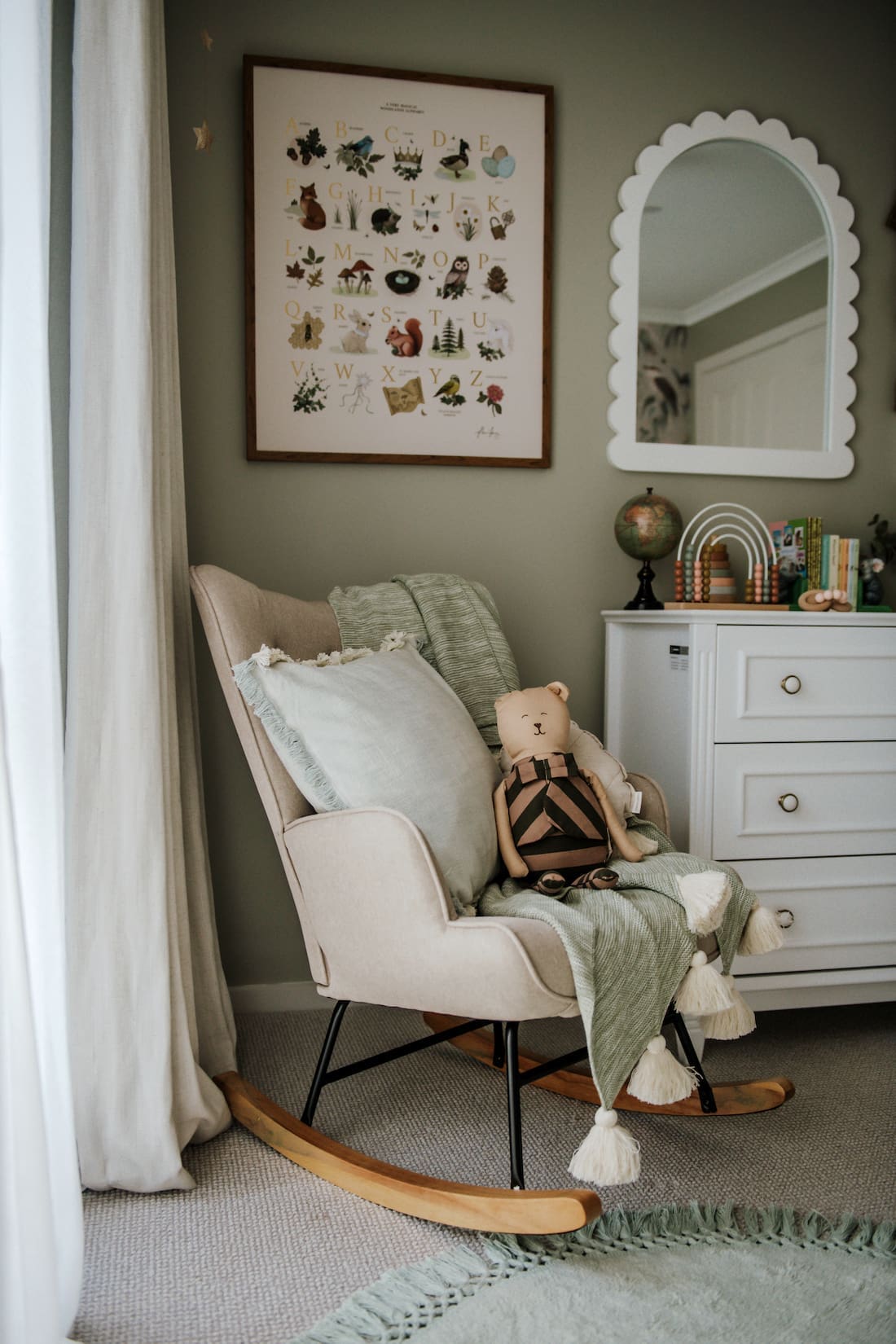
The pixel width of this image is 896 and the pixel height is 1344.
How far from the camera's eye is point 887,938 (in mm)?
2051

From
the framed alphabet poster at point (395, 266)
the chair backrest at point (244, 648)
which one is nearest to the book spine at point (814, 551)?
the framed alphabet poster at point (395, 266)

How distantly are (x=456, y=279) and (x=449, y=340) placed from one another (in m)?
0.14

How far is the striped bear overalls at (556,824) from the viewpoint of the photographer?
5.42 ft

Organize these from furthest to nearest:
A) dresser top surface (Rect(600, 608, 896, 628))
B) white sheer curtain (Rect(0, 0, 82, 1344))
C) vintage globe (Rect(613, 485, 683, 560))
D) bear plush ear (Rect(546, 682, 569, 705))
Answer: vintage globe (Rect(613, 485, 683, 560)), dresser top surface (Rect(600, 608, 896, 628)), bear plush ear (Rect(546, 682, 569, 705)), white sheer curtain (Rect(0, 0, 82, 1344))

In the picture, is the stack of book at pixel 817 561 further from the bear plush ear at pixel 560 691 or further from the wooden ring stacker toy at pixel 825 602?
the bear plush ear at pixel 560 691

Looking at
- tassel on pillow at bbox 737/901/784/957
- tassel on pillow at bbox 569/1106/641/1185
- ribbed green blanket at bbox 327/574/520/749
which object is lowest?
tassel on pillow at bbox 569/1106/641/1185

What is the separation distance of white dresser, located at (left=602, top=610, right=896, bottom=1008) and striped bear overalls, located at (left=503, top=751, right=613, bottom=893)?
37 cm

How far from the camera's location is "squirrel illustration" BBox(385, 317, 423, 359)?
2.24 meters

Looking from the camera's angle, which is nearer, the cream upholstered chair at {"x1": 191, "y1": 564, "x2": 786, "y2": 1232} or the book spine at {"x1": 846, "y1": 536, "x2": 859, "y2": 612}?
the cream upholstered chair at {"x1": 191, "y1": 564, "x2": 786, "y2": 1232}

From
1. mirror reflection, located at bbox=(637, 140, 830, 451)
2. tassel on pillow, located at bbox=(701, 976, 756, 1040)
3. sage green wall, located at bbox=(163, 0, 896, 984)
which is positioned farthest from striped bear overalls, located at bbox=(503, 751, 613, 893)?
mirror reflection, located at bbox=(637, 140, 830, 451)

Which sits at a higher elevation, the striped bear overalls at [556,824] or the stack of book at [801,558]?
the stack of book at [801,558]

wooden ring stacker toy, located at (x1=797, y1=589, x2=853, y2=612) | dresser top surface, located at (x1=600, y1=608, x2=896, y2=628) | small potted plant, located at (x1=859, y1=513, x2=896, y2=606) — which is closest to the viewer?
dresser top surface, located at (x1=600, y1=608, x2=896, y2=628)

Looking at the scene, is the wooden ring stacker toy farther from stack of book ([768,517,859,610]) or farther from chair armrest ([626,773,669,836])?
chair armrest ([626,773,669,836])

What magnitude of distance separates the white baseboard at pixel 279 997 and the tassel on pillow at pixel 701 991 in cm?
104
